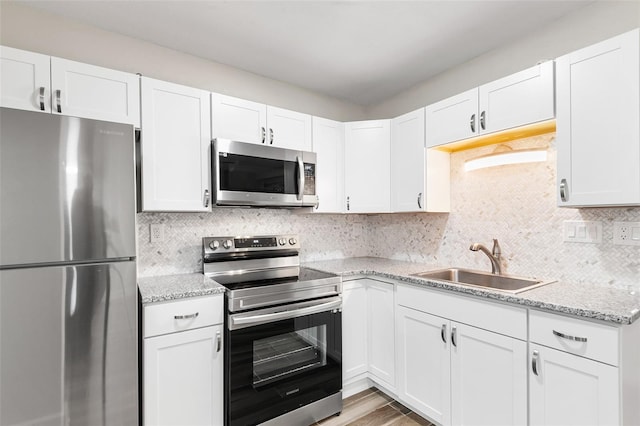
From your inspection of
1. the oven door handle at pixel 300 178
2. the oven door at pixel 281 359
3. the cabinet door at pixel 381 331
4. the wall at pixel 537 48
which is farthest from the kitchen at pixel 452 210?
the oven door at pixel 281 359

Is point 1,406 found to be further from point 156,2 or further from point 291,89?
point 291,89

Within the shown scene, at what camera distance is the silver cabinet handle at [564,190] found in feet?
5.39

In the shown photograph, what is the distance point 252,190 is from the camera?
2201 millimetres

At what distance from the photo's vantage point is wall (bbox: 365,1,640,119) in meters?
1.74

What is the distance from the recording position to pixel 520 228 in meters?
2.13

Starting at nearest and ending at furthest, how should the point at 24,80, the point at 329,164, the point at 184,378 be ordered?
the point at 24,80 → the point at 184,378 → the point at 329,164

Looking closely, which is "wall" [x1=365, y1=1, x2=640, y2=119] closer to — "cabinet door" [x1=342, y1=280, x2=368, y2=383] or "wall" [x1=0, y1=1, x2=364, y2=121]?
"wall" [x1=0, y1=1, x2=364, y2=121]

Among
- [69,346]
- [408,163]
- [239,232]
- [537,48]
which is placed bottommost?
[69,346]

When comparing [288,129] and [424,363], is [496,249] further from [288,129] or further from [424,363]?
[288,129]

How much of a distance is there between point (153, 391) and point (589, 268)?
250 cm

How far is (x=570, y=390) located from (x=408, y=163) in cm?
170

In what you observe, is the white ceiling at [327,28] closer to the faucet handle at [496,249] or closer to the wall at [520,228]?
the wall at [520,228]

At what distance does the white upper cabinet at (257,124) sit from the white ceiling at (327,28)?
0.43 meters

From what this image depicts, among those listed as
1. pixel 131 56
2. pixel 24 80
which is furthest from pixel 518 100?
pixel 24 80
